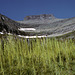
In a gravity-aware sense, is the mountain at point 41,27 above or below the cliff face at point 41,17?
below

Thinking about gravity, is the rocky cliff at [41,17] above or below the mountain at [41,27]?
above

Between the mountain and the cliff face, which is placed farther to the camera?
the cliff face

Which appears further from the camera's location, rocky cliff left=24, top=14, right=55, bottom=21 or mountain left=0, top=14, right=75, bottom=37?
rocky cliff left=24, top=14, right=55, bottom=21

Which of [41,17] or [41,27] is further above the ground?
[41,17]

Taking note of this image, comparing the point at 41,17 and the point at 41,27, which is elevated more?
the point at 41,17

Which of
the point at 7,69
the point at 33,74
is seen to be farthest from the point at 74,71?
the point at 7,69

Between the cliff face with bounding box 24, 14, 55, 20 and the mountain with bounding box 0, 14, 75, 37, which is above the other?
the cliff face with bounding box 24, 14, 55, 20

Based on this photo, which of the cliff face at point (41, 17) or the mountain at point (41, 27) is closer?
the mountain at point (41, 27)

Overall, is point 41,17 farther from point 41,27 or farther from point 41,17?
point 41,27

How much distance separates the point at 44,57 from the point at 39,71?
0.37 m

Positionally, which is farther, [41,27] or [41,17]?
[41,17]

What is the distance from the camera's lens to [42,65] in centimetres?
278

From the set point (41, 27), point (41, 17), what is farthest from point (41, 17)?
point (41, 27)

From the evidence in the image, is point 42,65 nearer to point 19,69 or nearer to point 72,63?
point 19,69
